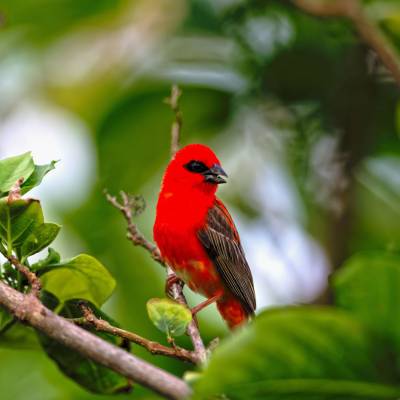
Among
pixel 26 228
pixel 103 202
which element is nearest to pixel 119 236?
pixel 103 202

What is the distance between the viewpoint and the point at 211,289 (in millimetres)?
4969

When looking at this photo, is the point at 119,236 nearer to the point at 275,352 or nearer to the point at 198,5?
the point at 198,5

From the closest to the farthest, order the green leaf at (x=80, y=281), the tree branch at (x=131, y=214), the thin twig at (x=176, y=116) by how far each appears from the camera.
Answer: the green leaf at (x=80, y=281)
the tree branch at (x=131, y=214)
the thin twig at (x=176, y=116)

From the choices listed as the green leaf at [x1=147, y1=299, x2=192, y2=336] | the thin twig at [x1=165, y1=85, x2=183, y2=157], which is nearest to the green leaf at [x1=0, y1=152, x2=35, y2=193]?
the green leaf at [x1=147, y1=299, x2=192, y2=336]

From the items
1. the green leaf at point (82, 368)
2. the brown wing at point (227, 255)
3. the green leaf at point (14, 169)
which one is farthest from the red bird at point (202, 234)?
the green leaf at point (14, 169)

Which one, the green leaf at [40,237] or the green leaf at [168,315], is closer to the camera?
the green leaf at [168,315]

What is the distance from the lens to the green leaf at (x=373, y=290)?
4.04 ft

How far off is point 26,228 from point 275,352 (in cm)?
132

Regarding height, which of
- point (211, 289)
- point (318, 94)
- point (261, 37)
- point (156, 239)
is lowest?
point (211, 289)

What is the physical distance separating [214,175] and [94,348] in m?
3.49

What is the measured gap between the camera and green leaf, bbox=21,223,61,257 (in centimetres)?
242

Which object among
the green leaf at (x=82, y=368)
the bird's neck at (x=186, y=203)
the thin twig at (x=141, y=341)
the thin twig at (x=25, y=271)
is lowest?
the bird's neck at (x=186, y=203)

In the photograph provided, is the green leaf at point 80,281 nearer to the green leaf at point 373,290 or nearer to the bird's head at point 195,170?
the green leaf at point 373,290

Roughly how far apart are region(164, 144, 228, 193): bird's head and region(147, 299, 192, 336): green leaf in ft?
8.89
